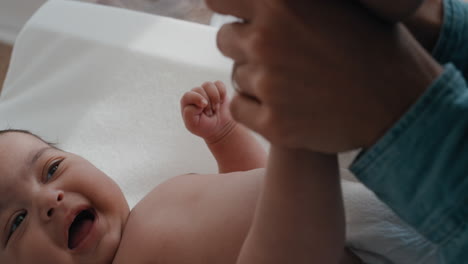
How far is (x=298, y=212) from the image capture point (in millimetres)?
459

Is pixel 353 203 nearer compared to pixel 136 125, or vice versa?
pixel 353 203

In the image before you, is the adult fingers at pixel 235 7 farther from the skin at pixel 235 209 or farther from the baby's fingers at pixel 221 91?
the baby's fingers at pixel 221 91

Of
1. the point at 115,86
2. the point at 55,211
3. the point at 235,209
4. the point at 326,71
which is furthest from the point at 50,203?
the point at 326,71

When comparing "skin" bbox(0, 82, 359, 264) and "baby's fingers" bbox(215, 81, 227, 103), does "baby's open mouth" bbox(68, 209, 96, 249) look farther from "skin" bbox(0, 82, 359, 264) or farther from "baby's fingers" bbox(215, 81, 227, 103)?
"baby's fingers" bbox(215, 81, 227, 103)

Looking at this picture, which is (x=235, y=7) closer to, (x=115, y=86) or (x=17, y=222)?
(x=17, y=222)

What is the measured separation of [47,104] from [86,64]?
135 millimetres

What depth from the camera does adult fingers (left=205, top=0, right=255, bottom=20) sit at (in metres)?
0.35

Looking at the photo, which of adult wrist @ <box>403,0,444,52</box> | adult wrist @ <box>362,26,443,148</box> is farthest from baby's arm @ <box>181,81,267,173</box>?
adult wrist @ <box>362,26,443,148</box>

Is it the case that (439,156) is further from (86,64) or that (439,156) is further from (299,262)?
(86,64)

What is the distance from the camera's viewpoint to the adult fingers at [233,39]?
0.36 m

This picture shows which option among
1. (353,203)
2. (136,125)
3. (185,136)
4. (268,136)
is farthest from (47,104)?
(268,136)

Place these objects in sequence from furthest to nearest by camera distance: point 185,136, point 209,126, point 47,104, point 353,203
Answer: point 47,104, point 185,136, point 209,126, point 353,203

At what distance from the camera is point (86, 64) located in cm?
114

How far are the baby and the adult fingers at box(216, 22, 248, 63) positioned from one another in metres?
0.27
